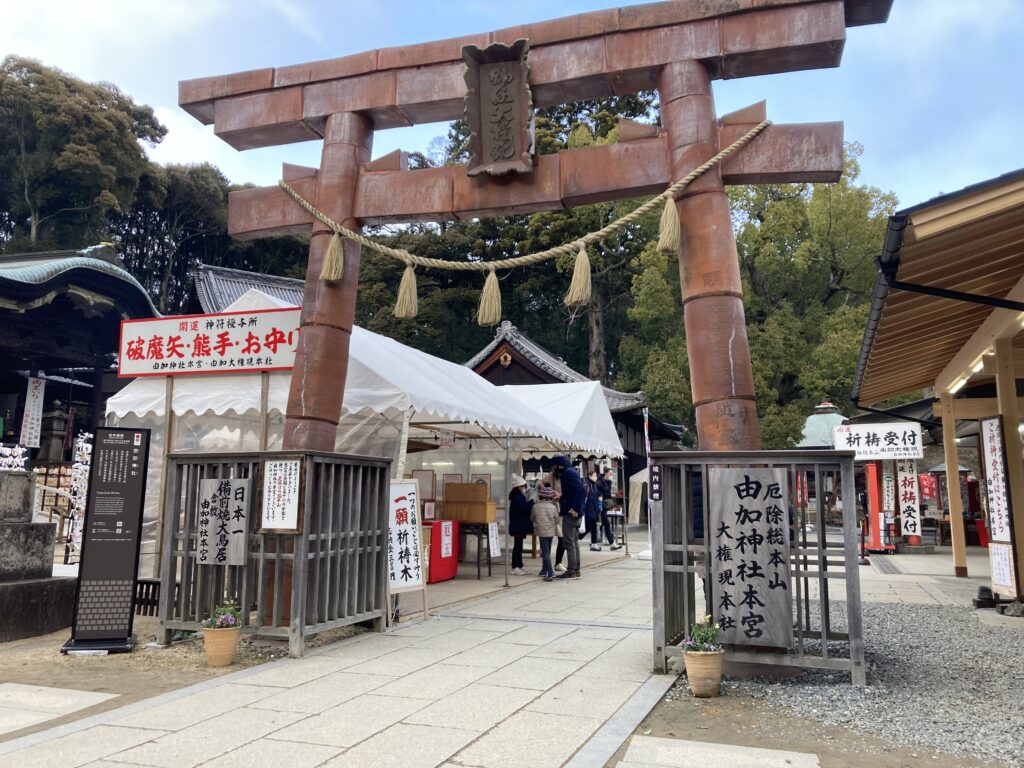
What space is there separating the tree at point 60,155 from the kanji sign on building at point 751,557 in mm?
27815

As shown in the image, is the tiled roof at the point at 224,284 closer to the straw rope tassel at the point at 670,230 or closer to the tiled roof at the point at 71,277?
the tiled roof at the point at 71,277

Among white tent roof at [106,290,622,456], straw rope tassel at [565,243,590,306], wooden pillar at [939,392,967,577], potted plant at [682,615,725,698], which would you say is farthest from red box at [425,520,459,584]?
wooden pillar at [939,392,967,577]

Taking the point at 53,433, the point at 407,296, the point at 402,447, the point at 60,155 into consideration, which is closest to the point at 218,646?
the point at 402,447

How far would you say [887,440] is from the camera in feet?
48.5

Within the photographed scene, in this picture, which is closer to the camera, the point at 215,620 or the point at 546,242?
the point at 215,620

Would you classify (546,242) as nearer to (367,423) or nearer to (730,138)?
(367,423)

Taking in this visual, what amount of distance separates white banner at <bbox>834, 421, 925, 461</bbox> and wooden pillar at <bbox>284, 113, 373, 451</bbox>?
11.6 metres

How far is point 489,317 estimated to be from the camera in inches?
262

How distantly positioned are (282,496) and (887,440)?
1289cm

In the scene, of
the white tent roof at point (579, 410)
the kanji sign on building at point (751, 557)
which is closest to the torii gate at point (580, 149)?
the kanji sign on building at point (751, 557)

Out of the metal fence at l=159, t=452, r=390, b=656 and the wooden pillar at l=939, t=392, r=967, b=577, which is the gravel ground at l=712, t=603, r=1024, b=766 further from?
the wooden pillar at l=939, t=392, r=967, b=577

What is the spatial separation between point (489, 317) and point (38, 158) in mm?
26781

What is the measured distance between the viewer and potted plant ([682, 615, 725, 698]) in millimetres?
4664

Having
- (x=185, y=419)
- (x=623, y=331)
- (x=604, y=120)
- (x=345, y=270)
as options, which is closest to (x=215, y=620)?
(x=345, y=270)
